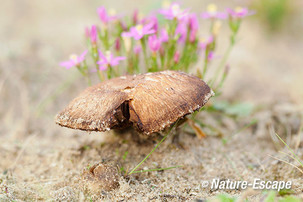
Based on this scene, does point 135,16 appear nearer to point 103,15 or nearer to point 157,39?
point 103,15

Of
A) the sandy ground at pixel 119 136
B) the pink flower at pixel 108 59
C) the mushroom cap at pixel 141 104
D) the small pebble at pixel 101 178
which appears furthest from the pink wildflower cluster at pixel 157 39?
the small pebble at pixel 101 178

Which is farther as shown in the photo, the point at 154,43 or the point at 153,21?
the point at 153,21

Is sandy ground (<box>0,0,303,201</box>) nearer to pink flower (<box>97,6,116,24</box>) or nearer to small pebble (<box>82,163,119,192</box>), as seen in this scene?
small pebble (<box>82,163,119,192</box>)

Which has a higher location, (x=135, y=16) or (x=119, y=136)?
(x=135, y=16)

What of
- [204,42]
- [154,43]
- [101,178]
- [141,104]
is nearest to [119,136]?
[101,178]

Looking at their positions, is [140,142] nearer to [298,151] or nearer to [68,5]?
[298,151]

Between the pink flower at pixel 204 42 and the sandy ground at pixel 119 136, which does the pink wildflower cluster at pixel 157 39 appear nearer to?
the pink flower at pixel 204 42
